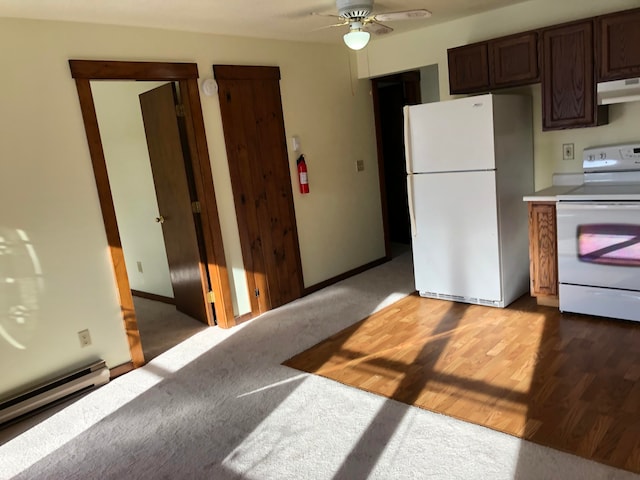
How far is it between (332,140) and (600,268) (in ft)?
8.57

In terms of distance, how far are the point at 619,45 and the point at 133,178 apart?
4092mm

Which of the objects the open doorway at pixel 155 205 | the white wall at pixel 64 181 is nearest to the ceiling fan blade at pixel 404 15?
the white wall at pixel 64 181

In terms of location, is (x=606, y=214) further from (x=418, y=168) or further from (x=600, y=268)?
(x=418, y=168)

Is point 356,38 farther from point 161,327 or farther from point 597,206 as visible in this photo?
point 161,327

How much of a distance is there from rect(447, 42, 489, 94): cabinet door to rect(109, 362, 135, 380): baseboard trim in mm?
3277

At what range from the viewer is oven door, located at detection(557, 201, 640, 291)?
3.21 m

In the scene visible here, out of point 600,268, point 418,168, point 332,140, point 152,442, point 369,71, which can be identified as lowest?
point 152,442

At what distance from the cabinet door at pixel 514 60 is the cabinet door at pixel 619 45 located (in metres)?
0.45

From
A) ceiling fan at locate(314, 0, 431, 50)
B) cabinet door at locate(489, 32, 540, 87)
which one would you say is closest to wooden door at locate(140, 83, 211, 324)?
ceiling fan at locate(314, 0, 431, 50)

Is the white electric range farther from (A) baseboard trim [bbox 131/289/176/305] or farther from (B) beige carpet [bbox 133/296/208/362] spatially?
(A) baseboard trim [bbox 131/289/176/305]

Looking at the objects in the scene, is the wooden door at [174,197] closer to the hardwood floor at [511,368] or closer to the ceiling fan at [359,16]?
the hardwood floor at [511,368]

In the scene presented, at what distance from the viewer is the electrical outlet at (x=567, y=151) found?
3.92 m

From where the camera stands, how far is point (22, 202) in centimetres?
295

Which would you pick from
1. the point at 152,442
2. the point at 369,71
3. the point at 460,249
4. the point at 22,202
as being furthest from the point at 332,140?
the point at 152,442
